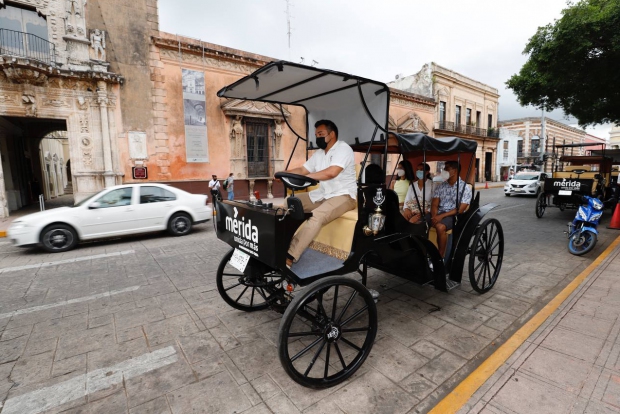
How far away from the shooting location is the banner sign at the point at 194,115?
47.0 feet

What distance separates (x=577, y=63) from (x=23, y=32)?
18.7 meters

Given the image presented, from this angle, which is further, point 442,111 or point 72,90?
point 442,111

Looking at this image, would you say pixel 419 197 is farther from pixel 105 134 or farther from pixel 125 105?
pixel 125 105

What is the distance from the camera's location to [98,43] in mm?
12273

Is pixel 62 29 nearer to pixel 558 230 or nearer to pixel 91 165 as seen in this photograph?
pixel 91 165

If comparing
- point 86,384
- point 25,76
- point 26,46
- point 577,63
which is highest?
point 26,46

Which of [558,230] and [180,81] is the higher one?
[180,81]

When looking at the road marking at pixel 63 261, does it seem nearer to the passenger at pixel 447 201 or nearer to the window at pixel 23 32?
the passenger at pixel 447 201

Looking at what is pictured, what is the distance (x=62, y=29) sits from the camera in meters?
11.8

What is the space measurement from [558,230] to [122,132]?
1581cm

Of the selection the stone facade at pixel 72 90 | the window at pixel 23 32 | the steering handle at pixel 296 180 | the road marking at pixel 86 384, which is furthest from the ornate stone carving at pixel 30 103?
the steering handle at pixel 296 180

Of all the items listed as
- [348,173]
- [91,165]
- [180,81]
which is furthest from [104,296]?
[180,81]

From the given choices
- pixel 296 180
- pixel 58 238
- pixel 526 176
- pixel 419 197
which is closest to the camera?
pixel 296 180

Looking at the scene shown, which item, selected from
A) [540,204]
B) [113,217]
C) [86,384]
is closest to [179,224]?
[113,217]
